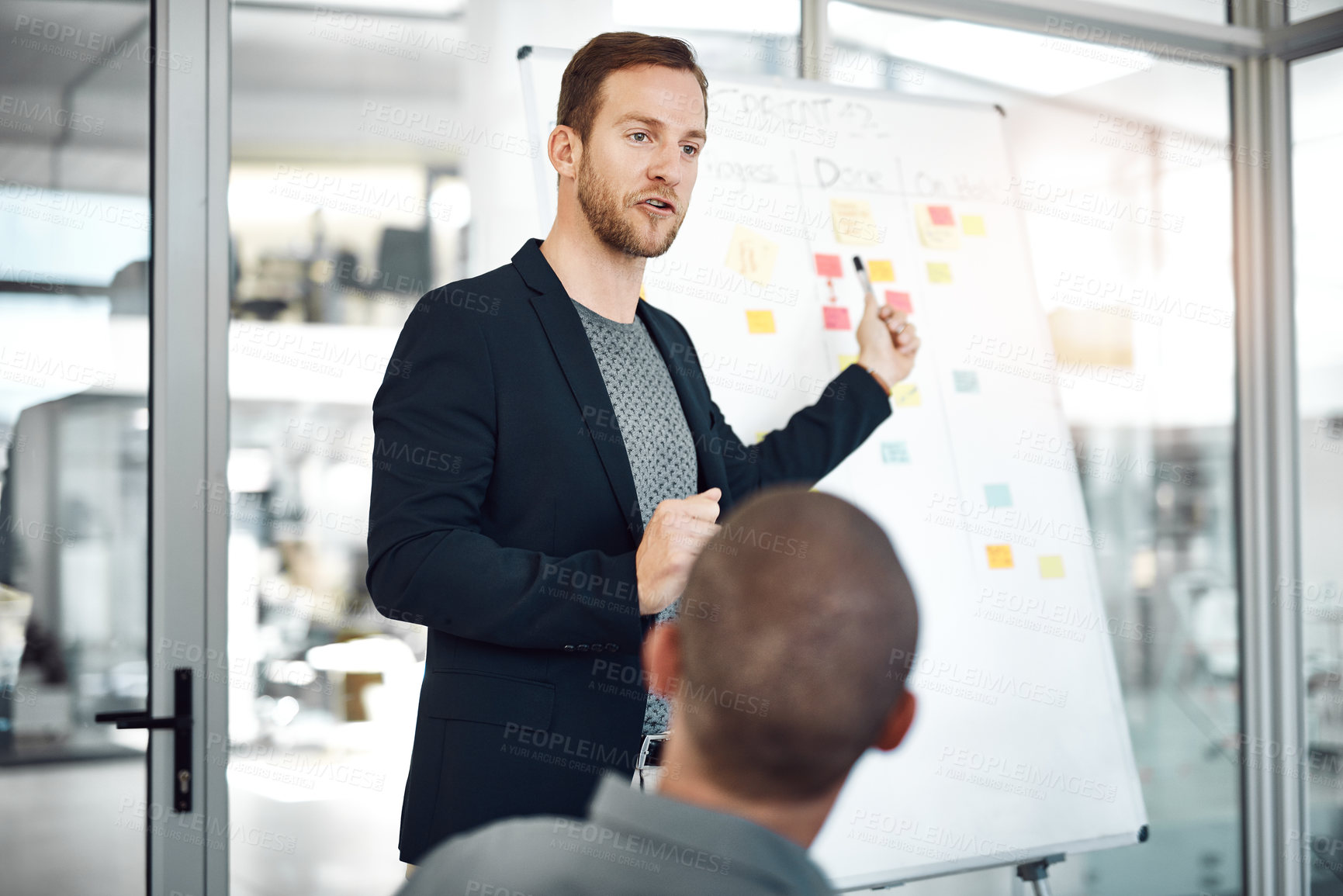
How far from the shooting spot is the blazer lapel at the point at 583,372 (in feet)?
4.87

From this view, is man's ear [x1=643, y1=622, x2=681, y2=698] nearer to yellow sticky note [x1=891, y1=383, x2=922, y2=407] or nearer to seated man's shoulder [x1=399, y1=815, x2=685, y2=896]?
seated man's shoulder [x1=399, y1=815, x2=685, y2=896]

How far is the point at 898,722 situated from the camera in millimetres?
710

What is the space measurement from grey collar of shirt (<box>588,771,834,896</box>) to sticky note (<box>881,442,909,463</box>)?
5.10 feet

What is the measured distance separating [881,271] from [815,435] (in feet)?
1.58

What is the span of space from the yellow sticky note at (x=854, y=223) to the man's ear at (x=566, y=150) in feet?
2.30

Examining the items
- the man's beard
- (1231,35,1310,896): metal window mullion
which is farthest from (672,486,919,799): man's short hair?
(1231,35,1310,896): metal window mullion

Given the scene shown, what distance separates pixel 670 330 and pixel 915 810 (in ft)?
3.34

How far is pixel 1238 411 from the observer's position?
3.02m

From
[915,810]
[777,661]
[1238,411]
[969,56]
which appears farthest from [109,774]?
[1238,411]

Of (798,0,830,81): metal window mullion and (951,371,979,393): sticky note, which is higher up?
(798,0,830,81): metal window mullion

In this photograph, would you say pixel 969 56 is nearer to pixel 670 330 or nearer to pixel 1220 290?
pixel 1220 290

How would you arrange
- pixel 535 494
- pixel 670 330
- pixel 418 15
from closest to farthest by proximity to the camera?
pixel 535 494, pixel 670 330, pixel 418 15

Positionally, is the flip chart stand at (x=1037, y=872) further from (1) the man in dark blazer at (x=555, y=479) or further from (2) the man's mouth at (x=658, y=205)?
(2) the man's mouth at (x=658, y=205)

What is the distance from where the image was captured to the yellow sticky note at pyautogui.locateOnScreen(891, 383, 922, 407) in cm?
216
